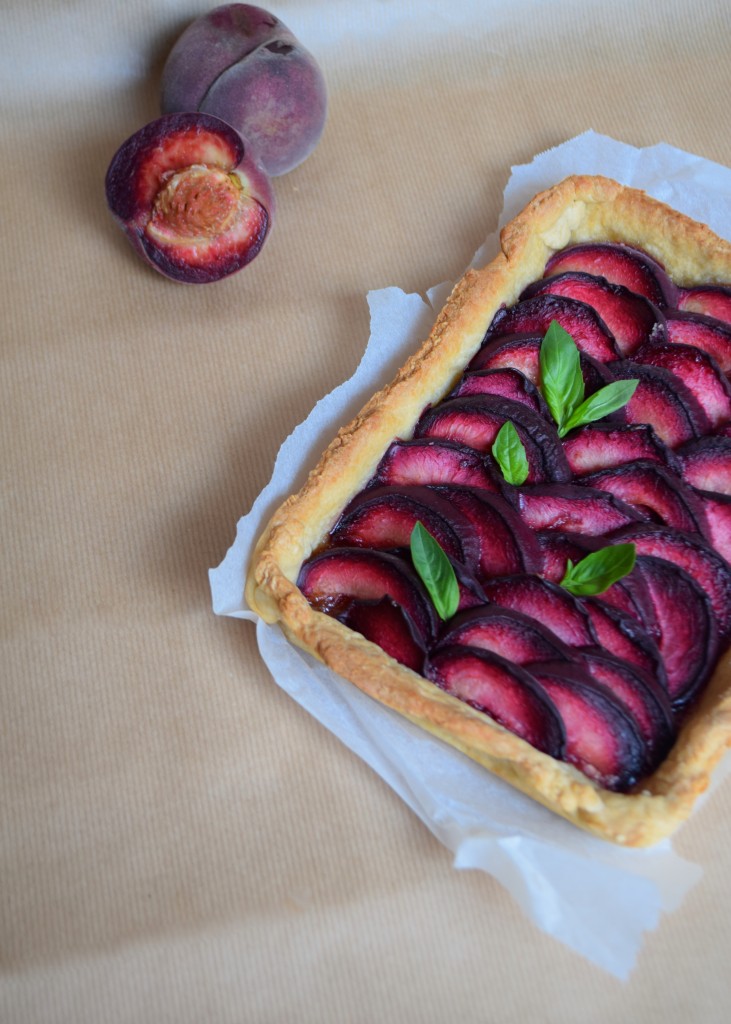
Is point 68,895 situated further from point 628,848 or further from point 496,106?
point 496,106

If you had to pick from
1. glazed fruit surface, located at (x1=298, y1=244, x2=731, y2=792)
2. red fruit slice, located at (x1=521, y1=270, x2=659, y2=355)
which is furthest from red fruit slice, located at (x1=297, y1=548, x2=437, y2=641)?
red fruit slice, located at (x1=521, y1=270, x2=659, y2=355)

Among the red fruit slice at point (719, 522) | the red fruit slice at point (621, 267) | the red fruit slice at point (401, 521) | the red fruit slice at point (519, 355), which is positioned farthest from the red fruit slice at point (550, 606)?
the red fruit slice at point (621, 267)

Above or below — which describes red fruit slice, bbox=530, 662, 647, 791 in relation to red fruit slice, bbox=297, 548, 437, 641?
below

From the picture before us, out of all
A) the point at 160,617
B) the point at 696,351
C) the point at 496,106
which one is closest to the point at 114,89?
the point at 496,106

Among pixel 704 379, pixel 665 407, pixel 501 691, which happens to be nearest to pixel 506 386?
pixel 665 407

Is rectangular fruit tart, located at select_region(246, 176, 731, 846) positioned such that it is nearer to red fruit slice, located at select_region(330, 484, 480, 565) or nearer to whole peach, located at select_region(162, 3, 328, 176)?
red fruit slice, located at select_region(330, 484, 480, 565)

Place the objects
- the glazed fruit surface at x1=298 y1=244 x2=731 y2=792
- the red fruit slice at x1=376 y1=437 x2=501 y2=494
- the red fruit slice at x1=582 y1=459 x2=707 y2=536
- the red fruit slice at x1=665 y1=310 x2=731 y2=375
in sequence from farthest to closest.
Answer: the red fruit slice at x1=665 y1=310 x2=731 y2=375, the red fruit slice at x1=376 y1=437 x2=501 y2=494, the red fruit slice at x1=582 y1=459 x2=707 y2=536, the glazed fruit surface at x1=298 y1=244 x2=731 y2=792
